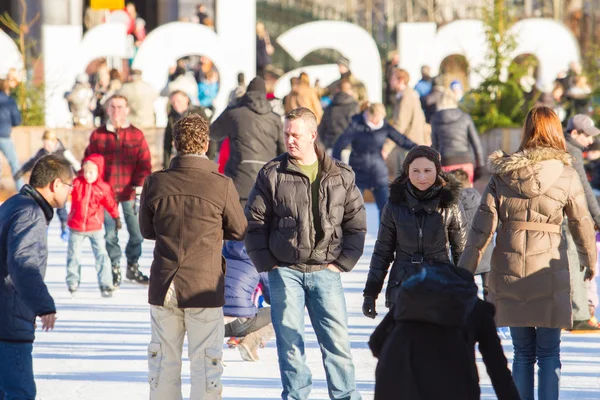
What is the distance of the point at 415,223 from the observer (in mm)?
6102

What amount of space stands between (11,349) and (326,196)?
5.53 feet

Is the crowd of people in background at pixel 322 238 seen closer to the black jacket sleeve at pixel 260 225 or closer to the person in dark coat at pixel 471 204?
the black jacket sleeve at pixel 260 225

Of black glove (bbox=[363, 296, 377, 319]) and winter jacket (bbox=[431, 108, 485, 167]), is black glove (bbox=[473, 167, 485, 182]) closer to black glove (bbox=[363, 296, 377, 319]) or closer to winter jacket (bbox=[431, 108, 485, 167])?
winter jacket (bbox=[431, 108, 485, 167])

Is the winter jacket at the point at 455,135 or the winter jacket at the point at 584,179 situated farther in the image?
the winter jacket at the point at 455,135

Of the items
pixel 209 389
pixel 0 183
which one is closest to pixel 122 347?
pixel 209 389

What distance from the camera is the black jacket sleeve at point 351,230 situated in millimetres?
6125

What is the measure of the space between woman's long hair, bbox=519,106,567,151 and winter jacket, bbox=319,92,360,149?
34.7 ft

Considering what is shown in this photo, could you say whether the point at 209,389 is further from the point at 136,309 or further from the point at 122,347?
the point at 136,309

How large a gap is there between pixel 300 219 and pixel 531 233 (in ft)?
3.67

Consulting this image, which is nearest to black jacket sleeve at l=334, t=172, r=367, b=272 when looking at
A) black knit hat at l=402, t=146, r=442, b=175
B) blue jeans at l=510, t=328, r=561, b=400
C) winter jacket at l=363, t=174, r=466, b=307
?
winter jacket at l=363, t=174, r=466, b=307

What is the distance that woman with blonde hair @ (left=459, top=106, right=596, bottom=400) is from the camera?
234 inches

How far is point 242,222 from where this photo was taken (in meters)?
5.88

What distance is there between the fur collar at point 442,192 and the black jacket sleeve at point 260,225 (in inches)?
24.5

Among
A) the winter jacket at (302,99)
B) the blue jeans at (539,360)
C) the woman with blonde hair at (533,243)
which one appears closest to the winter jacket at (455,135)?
the winter jacket at (302,99)
